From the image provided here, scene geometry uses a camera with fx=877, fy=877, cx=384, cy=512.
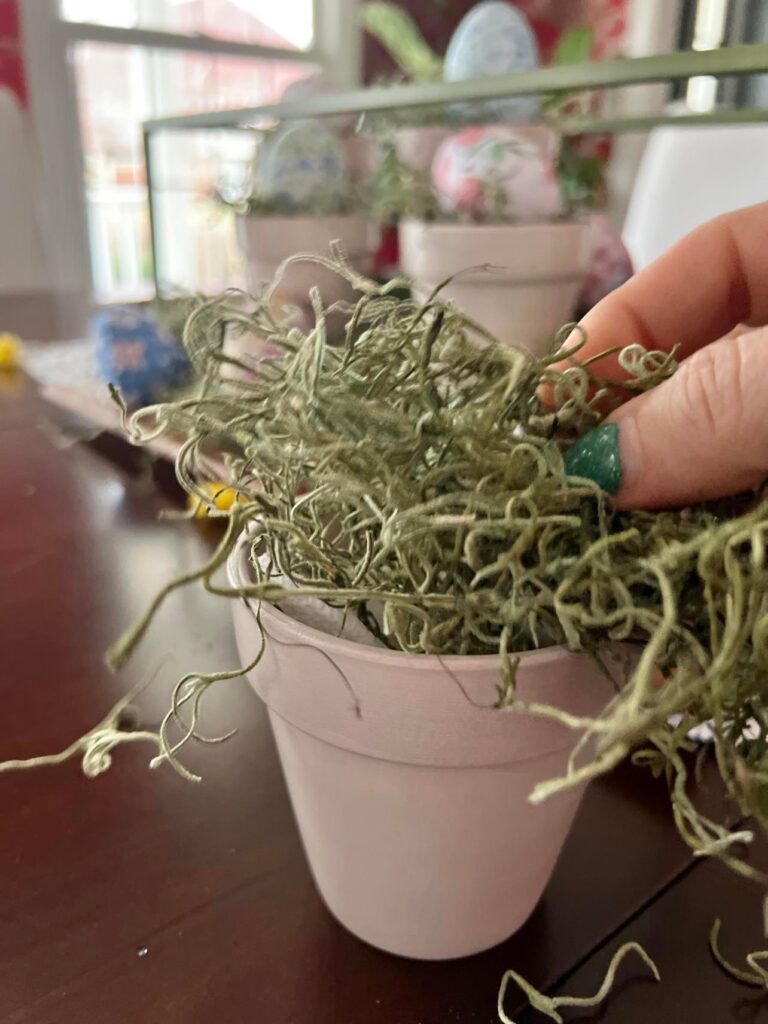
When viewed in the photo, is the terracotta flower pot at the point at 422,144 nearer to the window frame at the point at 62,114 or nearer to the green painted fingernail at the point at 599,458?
the green painted fingernail at the point at 599,458

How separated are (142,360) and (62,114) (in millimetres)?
1751

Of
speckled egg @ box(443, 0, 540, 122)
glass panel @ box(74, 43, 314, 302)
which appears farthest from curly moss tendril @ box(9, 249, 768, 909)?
glass panel @ box(74, 43, 314, 302)

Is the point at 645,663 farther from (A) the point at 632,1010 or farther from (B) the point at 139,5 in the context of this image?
(B) the point at 139,5

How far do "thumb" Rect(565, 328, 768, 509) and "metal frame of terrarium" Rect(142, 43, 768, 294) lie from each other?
25cm

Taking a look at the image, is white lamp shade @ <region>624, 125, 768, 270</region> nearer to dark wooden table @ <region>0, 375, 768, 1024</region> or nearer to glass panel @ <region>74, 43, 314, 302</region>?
dark wooden table @ <region>0, 375, 768, 1024</region>

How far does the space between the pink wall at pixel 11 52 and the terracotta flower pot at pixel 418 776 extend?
221 cm

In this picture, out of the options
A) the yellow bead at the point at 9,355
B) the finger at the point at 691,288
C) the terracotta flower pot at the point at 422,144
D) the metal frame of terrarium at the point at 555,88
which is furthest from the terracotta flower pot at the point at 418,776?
the yellow bead at the point at 9,355

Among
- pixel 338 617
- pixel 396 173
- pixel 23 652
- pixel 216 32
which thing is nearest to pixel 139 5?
pixel 216 32

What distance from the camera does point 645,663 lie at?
162 mm

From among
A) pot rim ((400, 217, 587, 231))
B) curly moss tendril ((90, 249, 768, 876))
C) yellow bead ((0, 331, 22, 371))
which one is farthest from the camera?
yellow bead ((0, 331, 22, 371))

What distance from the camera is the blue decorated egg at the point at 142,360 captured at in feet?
2.38

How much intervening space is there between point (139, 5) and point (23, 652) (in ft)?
7.76

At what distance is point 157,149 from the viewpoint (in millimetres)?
2547

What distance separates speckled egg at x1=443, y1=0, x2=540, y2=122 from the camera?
2.85ft
